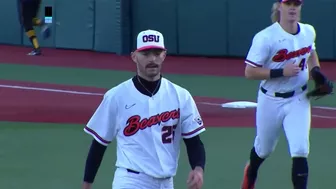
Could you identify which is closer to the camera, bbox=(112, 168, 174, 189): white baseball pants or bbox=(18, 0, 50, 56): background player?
bbox=(112, 168, 174, 189): white baseball pants

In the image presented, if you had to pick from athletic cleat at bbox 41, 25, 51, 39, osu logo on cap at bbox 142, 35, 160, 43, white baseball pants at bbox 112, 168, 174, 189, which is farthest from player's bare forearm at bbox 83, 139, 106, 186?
athletic cleat at bbox 41, 25, 51, 39

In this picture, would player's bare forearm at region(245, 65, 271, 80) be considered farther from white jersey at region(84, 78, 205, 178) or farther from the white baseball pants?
the white baseball pants

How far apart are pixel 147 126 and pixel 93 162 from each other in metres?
0.41

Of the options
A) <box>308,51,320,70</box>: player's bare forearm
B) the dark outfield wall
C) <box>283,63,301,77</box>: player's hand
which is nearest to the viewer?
<box>283,63,301,77</box>: player's hand

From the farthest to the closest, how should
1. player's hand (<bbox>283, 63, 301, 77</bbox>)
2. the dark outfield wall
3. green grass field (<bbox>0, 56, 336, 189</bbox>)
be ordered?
the dark outfield wall, green grass field (<bbox>0, 56, 336, 189</bbox>), player's hand (<bbox>283, 63, 301, 77</bbox>)

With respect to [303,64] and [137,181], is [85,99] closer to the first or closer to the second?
[303,64]

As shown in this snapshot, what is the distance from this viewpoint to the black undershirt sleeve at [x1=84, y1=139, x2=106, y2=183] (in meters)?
5.36

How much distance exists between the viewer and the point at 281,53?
7395 millimetres

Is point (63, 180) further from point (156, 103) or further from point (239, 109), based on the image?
point (239, 109)

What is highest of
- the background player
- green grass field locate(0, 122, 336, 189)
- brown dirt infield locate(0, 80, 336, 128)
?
the background player

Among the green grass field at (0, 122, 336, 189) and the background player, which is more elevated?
the background player

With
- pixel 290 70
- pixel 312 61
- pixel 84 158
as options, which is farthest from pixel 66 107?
pixel 290 70

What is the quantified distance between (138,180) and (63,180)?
329 centimetres

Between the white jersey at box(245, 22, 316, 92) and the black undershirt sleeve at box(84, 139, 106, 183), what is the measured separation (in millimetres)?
2406
